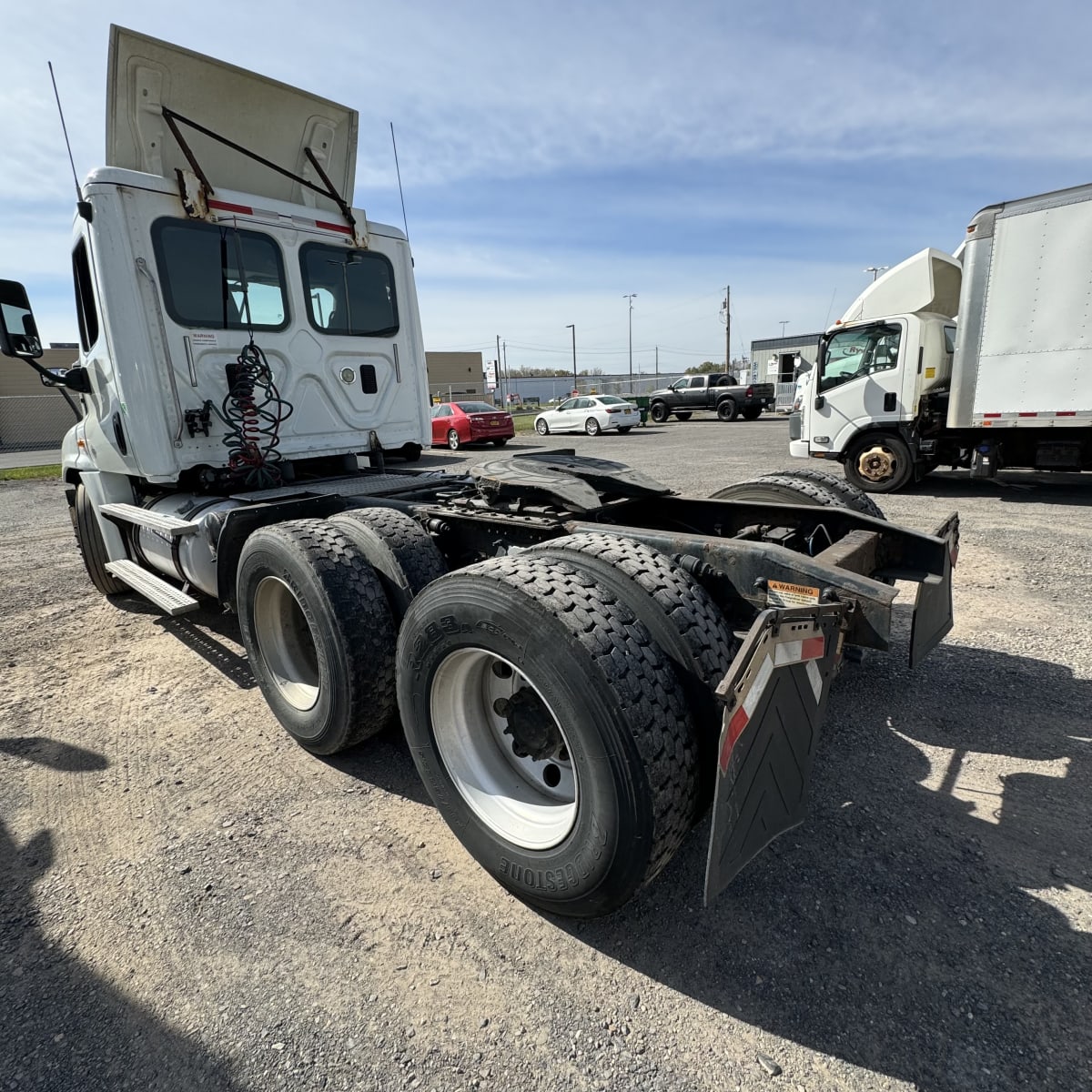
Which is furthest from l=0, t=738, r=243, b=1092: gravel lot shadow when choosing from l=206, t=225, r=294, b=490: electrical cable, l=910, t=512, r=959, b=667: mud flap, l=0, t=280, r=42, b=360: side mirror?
l=0, t=280, r=42, b=360: side mirror

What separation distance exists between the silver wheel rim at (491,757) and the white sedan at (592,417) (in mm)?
23992

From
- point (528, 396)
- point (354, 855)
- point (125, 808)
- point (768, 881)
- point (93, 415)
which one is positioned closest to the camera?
point (768, 881)

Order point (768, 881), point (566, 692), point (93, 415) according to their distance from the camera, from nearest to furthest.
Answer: point (566, 692) → point (768, 881) → point (93, 415)

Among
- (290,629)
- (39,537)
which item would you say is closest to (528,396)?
(39,537)

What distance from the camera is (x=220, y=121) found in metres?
4.30

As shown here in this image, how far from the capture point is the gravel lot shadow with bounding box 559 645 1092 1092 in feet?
A: 5.63

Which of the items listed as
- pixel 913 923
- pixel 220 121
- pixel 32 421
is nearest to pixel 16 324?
pixel 220 121

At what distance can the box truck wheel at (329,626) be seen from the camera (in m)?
2.90

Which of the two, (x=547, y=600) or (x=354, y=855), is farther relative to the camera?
(x=354, y=855)

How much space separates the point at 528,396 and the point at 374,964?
7243 centimetres

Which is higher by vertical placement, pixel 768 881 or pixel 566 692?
pixel 566 692

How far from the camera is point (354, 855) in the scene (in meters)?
2.52

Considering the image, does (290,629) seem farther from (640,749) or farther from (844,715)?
(844,715)

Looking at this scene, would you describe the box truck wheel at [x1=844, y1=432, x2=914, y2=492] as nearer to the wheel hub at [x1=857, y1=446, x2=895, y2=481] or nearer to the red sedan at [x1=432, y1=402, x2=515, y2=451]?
the wheel hub at [x1=857, y1=446, x2=895, y2=481]
